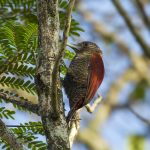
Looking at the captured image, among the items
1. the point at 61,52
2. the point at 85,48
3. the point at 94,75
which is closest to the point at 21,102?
the point at 61,52

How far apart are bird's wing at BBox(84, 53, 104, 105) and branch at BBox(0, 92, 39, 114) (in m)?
0.59

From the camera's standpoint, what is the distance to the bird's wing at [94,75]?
3.62 metres

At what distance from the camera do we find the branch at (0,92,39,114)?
2951 mm

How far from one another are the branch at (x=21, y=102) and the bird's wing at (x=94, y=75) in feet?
1.95

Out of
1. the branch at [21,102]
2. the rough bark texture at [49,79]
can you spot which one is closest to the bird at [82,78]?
the branch at [21,102]

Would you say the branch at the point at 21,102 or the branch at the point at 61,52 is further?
the branch at the point at 21,102

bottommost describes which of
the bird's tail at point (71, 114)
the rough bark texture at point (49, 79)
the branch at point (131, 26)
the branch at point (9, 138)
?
the branch at point (131, 26)

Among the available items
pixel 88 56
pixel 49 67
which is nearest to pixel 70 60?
pixel 88 56

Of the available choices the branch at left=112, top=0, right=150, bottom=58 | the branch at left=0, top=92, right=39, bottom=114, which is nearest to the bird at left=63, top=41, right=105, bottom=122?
→ the branch at left=0, top=92, right=39, bottom=114

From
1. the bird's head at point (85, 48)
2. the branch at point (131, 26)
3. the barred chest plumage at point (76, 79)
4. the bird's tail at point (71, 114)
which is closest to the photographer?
the bird's tail at point (71, 114)

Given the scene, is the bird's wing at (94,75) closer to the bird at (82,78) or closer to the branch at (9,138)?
the bird at (82,78)

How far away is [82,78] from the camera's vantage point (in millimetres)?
3965

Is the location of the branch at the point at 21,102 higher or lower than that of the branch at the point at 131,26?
higher

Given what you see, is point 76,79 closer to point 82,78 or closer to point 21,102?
point 82,78
